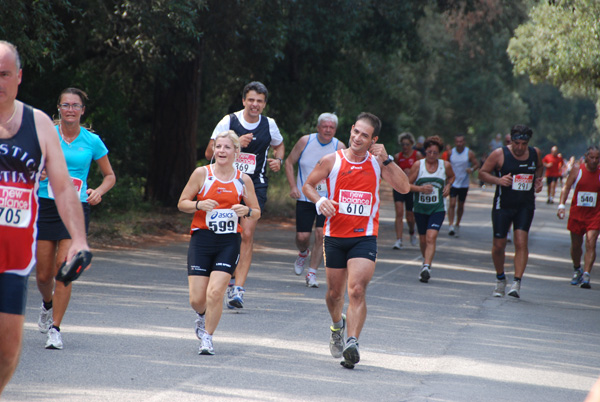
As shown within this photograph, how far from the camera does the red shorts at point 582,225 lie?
1248 cm

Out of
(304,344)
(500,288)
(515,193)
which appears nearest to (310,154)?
(515,193)

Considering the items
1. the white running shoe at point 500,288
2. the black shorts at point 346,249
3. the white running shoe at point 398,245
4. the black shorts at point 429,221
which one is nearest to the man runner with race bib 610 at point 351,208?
the black shorts at point 346,249

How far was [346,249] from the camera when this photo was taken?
677cm

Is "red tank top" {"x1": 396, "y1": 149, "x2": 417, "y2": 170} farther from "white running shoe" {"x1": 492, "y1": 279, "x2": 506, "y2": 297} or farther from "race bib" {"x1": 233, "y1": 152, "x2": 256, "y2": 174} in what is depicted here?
"race bib" {"x1": 233, "y1": 152, "x2": 256, "y2": 174}

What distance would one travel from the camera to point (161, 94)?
1894 cm

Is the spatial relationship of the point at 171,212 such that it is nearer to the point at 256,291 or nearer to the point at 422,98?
the point at 256,291

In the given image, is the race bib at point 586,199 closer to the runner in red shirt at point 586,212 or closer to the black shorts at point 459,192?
the runner in red shirt at point 586,212

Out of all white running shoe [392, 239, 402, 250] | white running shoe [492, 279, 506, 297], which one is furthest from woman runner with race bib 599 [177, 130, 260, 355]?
white running shoe [392, 239, 402, 250]

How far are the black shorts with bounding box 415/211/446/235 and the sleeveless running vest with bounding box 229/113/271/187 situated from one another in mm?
3425

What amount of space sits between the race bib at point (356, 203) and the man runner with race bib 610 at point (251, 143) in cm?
232

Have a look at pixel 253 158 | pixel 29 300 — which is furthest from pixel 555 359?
pixel 29 300

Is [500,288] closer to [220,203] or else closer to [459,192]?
[220,203]

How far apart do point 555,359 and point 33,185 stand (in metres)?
4.96

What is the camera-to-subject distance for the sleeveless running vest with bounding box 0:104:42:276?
3943 millimetres
